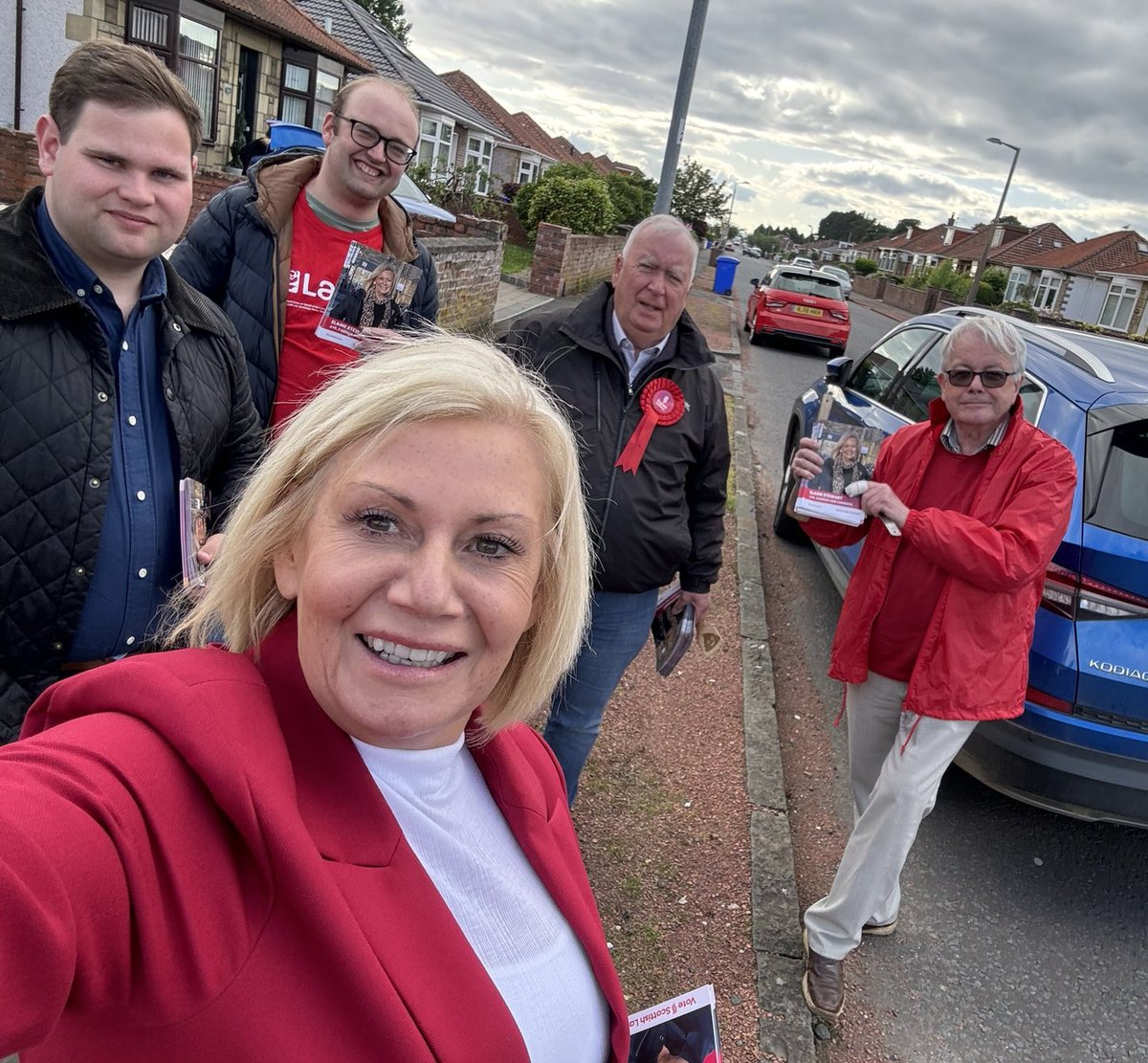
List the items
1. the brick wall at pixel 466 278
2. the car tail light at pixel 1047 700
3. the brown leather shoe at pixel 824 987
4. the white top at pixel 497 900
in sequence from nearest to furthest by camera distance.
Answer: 1. the white top at pixel 497 900
2. the brown leather shoe at pixel 824 987
3. the car tail light at pixel 1047 700
4. the brick wall at pixel 466 278

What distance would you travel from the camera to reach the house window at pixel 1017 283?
64.4 meters

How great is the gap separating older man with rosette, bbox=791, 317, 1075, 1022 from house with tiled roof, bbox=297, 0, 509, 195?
19.7 metres

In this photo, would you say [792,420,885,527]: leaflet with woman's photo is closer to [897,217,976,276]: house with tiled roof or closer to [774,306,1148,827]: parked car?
Result: [774,306,1148,827]: parked car

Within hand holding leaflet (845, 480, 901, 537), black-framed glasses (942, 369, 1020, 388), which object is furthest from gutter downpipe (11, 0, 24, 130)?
black-framed glasses (942, 369, 1020, 388)

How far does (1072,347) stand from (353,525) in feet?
12.8

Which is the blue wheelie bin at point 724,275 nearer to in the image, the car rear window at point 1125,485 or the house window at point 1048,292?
the car rear window at point 1125,485

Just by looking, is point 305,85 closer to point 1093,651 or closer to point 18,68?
point 18,68

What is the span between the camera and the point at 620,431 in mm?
2951

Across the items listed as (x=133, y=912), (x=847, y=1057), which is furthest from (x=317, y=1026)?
(x=847, y=1057)

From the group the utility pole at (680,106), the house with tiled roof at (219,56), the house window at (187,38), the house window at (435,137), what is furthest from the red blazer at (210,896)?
the house window at (435,137)

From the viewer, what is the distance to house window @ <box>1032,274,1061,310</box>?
6003cm

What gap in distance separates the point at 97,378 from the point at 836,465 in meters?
2.28

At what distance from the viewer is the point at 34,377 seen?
1851mm

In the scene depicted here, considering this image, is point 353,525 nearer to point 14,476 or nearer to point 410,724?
point 410,724
